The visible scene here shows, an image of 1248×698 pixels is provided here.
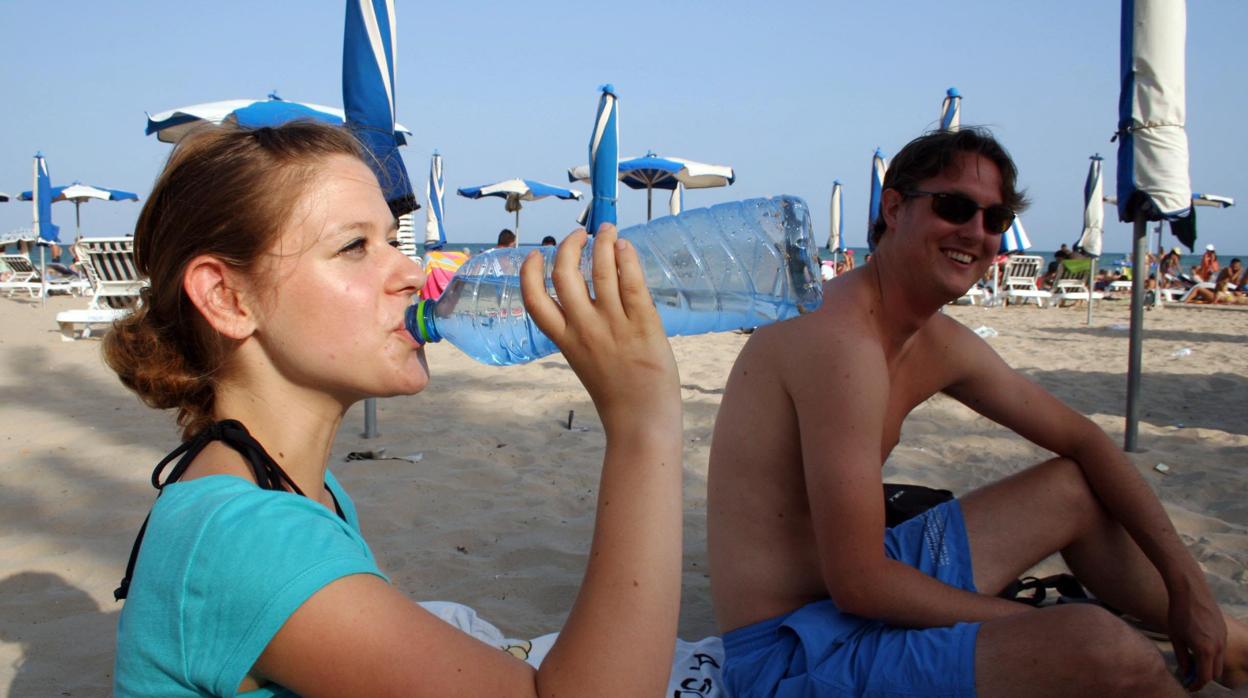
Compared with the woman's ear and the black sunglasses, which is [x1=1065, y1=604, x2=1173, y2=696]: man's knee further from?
the woman's ear

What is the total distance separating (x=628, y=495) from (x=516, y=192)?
20089 mm

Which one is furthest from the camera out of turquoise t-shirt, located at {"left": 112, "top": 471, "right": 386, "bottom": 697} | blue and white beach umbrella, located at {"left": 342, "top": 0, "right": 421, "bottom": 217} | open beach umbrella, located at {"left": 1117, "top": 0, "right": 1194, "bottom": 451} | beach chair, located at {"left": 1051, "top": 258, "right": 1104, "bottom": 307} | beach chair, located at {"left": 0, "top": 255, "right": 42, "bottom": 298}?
beach chair, located at {"left": 0, "top": 255, "right": 42, "bottom": 298}

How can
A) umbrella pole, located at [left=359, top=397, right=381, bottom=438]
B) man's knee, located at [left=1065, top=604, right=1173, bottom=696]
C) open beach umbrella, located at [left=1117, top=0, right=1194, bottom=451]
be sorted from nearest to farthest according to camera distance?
1. man's knee, located at [left=1065, top=604, right=1173, bottom=696]
2. open beach umbrella, located at [left=1117, top=0, right=1194, bottom=451]
3. umbrella pole, located at [left=359, top=397, right=381, bottom=438]

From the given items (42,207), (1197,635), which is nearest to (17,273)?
(42,207)

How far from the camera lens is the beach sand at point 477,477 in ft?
9.56

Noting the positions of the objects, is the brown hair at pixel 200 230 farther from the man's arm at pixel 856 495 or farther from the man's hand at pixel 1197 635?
the man's hand at pixel 1197 635

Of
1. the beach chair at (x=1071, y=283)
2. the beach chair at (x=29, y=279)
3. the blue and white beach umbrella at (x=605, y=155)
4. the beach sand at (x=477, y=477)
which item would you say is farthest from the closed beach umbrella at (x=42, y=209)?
the beach chair at (x=1071, y=283)

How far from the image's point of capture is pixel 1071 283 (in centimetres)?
1789

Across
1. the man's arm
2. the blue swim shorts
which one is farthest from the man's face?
the blue swim shorts

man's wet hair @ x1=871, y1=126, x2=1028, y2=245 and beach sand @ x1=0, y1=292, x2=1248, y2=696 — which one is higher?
man's wet hair @ x1=871, y1=126, x2=1028, y2=245

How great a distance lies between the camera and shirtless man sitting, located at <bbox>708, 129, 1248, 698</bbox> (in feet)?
5.68

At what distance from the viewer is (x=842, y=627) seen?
1.92 meters

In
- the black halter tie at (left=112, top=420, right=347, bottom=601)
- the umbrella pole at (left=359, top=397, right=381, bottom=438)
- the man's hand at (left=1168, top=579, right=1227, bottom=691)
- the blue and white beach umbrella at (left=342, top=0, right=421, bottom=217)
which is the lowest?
the umbrella pole at (left=359, top=397, right=381, bottom=438)

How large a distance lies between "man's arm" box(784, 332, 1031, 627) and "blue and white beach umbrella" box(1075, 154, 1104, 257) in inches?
555
